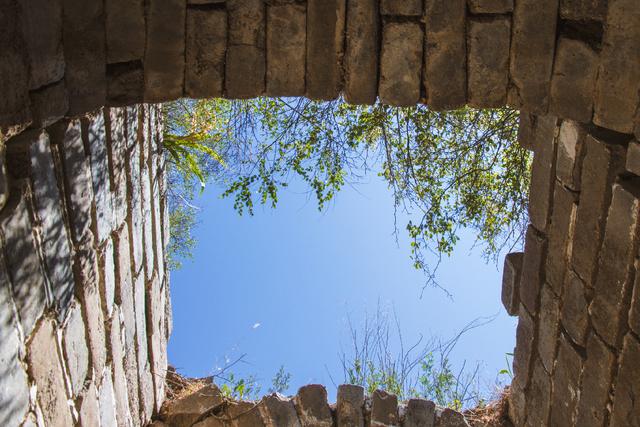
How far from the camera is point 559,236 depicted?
130 inches

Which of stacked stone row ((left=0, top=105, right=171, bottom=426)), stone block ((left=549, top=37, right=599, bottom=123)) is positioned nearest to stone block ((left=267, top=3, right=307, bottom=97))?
stacked stone row ((left=0, top=105, right=171, bottom=426))

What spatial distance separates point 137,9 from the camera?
2719 millimetres

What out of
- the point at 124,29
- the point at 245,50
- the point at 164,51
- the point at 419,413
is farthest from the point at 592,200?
the point at 419,413

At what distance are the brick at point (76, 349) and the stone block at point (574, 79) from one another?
2245 millimetres

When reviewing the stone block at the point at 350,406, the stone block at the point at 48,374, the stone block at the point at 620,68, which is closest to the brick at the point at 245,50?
the stone block at the point at 48,374

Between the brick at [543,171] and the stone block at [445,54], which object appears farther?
the brick at [543,171]

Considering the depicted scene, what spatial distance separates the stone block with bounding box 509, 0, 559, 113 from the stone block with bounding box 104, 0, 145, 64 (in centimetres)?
155

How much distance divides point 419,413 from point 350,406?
0.51m

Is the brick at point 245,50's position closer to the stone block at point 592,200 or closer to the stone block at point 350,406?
the stone block at point 592,200

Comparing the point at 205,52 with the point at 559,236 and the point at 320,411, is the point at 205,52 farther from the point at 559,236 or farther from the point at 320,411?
the point at 320,411

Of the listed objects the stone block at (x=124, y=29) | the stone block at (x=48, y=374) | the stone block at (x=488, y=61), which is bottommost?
the stone block at (x=48, y=374)

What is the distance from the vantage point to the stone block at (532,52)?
9.20ft

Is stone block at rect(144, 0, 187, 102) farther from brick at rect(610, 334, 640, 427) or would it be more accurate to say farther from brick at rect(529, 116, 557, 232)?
brick at rect(610, 334, 640, 427)

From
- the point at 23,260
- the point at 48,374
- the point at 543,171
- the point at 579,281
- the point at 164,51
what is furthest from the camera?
the point at 543,171
